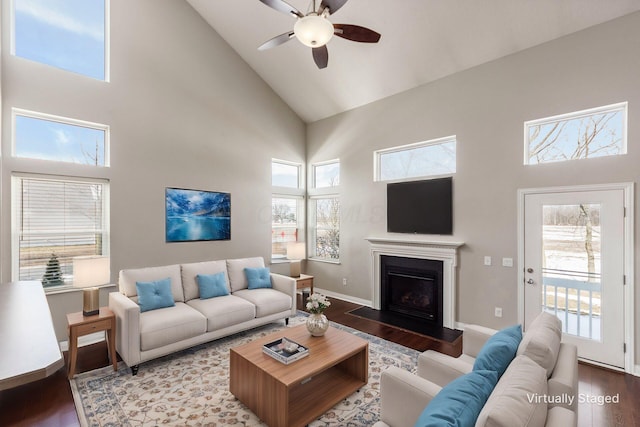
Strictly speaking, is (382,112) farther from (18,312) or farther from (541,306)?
(18,312)

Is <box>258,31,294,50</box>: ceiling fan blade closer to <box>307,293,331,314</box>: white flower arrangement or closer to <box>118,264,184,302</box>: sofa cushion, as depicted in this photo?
<box>307,293,331,314</box>: white flower arrangement

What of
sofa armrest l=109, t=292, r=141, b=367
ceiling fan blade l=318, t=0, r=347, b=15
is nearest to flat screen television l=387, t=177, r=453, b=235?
ceiling fan blade l=318, t=0, r=347, b=15

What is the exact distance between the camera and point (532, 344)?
1574 mm

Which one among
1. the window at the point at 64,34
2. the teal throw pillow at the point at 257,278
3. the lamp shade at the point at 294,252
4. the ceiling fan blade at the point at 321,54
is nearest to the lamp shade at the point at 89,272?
the teal throw pillow at the point at 257,278

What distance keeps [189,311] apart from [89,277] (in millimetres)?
1056

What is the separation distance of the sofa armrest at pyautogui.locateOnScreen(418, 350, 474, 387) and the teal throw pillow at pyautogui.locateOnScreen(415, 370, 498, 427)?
57 cm

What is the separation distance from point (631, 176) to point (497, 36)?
82.7 inches

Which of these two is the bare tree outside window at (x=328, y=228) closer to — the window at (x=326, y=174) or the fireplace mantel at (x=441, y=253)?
the window at (x=326, y=174)

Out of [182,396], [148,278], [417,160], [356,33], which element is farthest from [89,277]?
[417,160]

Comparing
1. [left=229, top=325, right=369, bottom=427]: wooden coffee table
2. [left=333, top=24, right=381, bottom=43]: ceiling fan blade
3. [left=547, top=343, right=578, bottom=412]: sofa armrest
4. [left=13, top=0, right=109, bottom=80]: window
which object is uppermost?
[left=13, top=0, right=109, bottom=80]: window

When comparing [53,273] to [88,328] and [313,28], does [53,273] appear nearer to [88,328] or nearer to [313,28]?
[88,328]

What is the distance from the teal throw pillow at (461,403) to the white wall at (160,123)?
4155 millimetres

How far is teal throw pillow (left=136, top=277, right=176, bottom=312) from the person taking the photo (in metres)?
3.43

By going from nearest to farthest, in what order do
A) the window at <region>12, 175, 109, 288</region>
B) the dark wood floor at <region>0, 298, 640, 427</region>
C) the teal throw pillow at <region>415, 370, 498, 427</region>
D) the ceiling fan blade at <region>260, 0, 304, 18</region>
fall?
the teal throw pillow at <region>415, 370, 498, 427</region> < the dark wood floor at <region>0, 298, 640, 427</region> < the ceiling fan blade at <region>260, 0, 304, 18</region> < the window at <region>12, 175, 109, 288</region>
